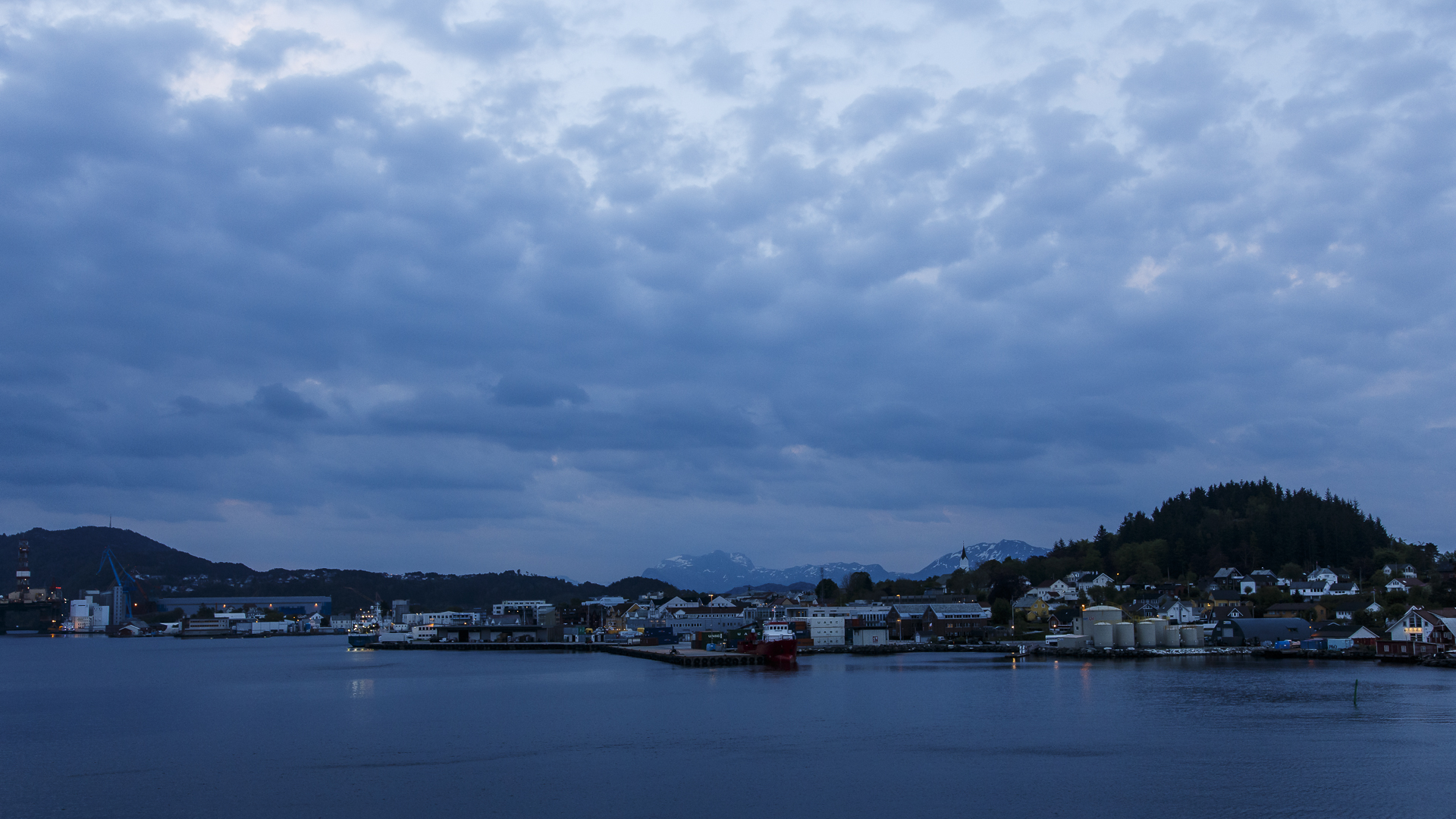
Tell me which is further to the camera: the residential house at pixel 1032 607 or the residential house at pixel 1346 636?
the residential house at pixel 1032 607

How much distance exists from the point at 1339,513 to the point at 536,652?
6437 centimetres

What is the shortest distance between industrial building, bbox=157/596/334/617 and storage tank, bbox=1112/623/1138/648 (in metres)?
115

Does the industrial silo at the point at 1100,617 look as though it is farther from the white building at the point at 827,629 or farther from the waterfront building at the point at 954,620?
the white building at the point at 827,629

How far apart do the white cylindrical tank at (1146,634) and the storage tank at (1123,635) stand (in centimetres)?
33

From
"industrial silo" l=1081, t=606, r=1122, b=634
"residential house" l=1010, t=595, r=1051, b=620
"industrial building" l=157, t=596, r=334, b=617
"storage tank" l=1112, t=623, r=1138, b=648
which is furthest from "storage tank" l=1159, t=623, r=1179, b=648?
"industrial building" l=157, t=596, r=334, b=617

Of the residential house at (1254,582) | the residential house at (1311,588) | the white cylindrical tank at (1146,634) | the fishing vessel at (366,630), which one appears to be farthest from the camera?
the fishing vessel at (366,630)

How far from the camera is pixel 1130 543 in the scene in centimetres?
8744

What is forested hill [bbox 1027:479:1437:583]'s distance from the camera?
77938 millimetres

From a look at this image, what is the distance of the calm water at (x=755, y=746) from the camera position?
16.3 m

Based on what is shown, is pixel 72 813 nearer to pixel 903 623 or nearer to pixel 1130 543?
pixel 903 623

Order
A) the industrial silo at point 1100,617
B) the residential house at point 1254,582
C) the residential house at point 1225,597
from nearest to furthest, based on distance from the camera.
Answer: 1. the industrial silo at point 1100,617
2. the residential house at point 1225,597
3. the residential house at point 1254,582

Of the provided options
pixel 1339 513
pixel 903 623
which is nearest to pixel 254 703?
pixel 903 623

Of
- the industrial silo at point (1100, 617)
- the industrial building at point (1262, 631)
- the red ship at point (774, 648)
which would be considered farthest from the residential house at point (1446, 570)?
the red ship at point (774, 648)

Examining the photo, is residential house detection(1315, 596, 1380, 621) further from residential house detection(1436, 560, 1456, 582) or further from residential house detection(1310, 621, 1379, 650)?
residential house detection(1436, 560, 1456, 582)
